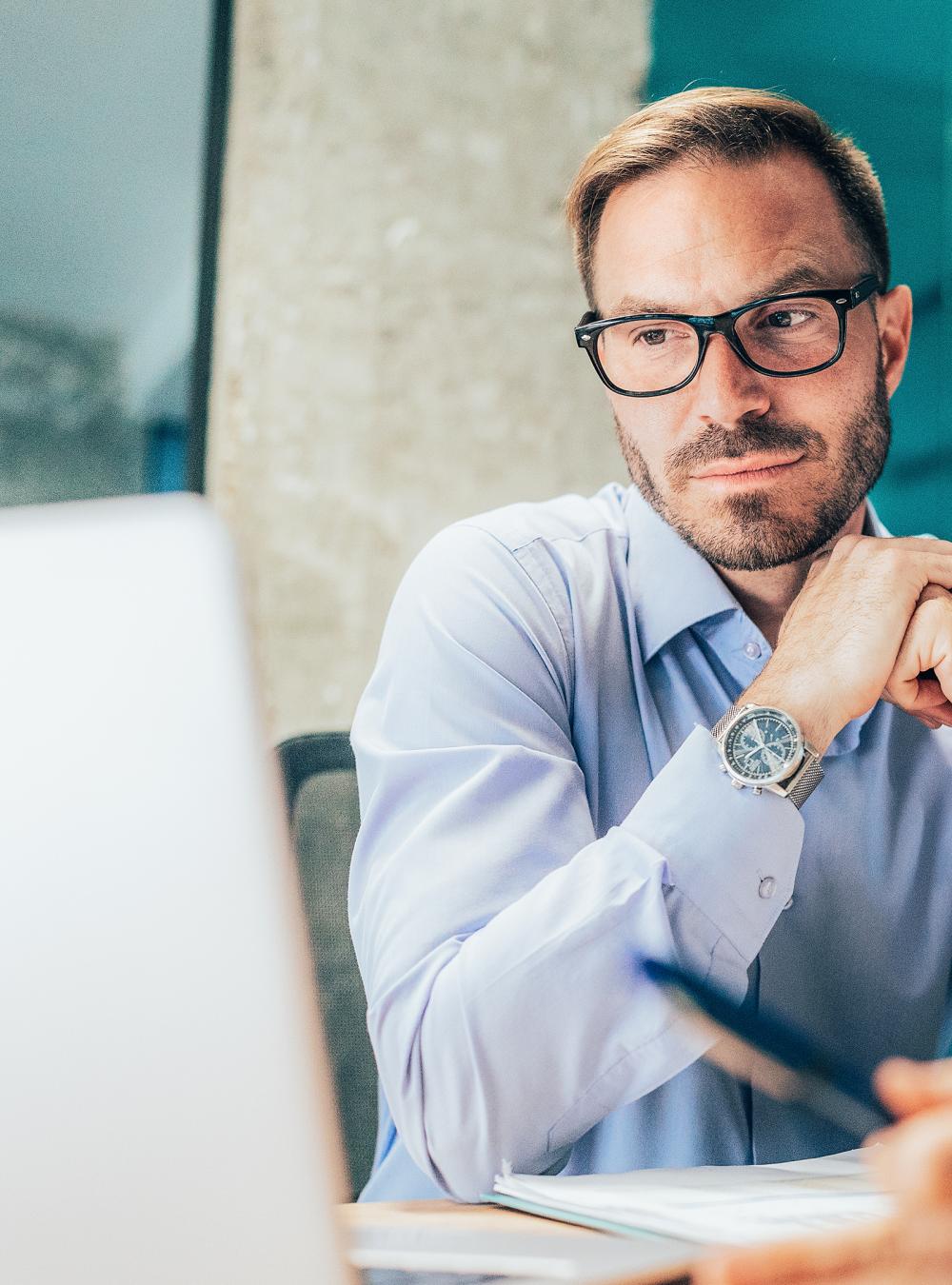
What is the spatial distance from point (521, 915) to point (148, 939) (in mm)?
470

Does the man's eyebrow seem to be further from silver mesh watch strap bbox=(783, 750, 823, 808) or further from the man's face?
silver mesh watch strap bbox=(783, 750, 823, 808)

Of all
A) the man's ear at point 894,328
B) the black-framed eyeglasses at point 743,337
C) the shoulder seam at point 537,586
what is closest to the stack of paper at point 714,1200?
the shoulder seam at point 537,586

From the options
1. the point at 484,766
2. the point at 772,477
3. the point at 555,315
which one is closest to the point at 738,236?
the point at 772,477

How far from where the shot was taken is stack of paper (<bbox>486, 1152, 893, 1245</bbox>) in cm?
47

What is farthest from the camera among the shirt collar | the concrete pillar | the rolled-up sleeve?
the concrete pillar

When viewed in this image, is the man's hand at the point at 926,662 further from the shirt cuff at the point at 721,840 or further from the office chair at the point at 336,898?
the office chair at the point at 336,898

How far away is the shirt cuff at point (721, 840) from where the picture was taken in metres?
0.81

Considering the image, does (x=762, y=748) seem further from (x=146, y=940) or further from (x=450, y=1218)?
(x=146, y=940)

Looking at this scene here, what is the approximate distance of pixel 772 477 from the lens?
1208mm

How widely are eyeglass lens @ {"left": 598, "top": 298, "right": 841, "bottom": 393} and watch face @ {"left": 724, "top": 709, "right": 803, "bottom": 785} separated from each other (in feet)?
1.45

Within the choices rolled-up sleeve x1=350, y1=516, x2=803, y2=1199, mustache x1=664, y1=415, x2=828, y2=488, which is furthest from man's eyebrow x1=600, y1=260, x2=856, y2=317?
rolled-up sleeve x1=350, y1=516, x2=803, y2=1199

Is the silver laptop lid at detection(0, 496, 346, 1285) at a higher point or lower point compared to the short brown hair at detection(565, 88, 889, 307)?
lower

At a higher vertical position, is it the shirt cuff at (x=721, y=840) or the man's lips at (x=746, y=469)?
the man's lips at (x=746, y=469)

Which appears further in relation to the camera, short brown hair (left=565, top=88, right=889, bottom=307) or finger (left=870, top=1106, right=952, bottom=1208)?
short brown hair (left=565, top=88, right=889, bottom=307)
